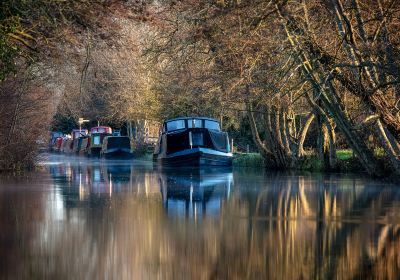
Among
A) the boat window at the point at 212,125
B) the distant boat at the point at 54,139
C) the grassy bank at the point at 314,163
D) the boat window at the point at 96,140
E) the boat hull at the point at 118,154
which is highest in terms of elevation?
the distant boat at the point at 54,139

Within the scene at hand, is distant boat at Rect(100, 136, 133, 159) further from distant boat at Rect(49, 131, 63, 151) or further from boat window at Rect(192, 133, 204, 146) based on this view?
distant boat at Rect(49, 131, 63, 151)

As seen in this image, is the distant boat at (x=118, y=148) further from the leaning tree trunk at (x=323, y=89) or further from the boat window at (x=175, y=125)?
the leaning tree trunk at (x=323, y=89)

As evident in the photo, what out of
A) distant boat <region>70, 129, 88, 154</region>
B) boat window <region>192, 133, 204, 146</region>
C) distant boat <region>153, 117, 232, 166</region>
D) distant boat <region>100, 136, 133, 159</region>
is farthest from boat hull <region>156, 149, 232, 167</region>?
distant boat <region>70, 129, 88, 154</region>

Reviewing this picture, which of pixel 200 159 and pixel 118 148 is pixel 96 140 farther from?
pixel 200 159

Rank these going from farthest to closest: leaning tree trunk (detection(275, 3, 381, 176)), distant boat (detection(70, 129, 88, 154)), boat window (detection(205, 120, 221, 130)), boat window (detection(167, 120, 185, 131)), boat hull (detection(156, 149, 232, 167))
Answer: distant boat (detection(70, 129, 88, 154))
boat window (detection(167, 120, 185, 131))
boat window (detection(205, 120, 221, 130))
boat hull (detection(156, 149, 232, 167))
leaning tree trunk (detection(275, 3, 381, 176))

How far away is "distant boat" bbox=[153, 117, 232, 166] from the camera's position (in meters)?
45.8

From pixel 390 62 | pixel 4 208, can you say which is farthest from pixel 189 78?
pixel 4 208

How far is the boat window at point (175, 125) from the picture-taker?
50.7 m

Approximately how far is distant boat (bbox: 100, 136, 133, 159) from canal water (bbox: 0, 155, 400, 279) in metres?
52.2

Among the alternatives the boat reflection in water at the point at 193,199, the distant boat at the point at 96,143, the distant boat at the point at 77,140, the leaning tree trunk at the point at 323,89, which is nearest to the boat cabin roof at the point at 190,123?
the leaning tree trunk at the point at 323,89

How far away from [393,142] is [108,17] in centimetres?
1039

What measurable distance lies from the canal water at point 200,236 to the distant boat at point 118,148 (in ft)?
171

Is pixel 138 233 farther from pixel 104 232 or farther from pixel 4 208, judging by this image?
pixel 4 208

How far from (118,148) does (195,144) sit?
28.4 meters
